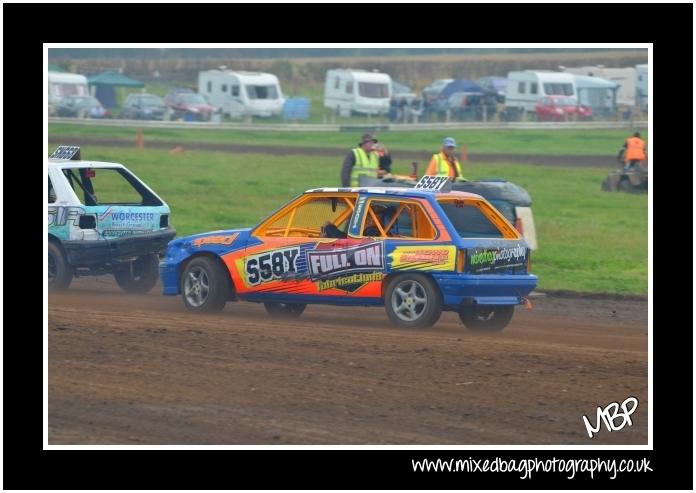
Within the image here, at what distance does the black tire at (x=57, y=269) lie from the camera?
15867 mm

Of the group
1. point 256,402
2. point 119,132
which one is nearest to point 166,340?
point 256,402

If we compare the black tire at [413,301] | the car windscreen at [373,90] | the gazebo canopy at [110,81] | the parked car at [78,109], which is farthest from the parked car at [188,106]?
the black tire at [413,301]

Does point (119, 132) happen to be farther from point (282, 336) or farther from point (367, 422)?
point (367, 422)

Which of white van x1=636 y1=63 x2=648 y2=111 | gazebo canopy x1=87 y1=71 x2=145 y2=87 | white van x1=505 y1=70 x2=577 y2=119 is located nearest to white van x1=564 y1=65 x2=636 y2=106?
white van x1=636 y1=63 x2=648 y2=111

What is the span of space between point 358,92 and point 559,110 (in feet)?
30.2

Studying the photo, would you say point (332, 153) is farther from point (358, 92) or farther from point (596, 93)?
point (596, 93)

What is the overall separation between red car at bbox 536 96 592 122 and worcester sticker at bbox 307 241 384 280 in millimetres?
43076

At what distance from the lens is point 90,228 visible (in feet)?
52.0

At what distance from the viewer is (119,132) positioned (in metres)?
45.9

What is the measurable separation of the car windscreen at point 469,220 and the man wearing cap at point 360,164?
14.8 feet

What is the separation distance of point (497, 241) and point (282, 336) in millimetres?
2513

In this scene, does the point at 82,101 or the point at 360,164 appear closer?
the point at 360,164

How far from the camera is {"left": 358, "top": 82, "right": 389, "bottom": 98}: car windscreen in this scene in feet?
192

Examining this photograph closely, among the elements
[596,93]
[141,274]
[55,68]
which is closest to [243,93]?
[55,68]
